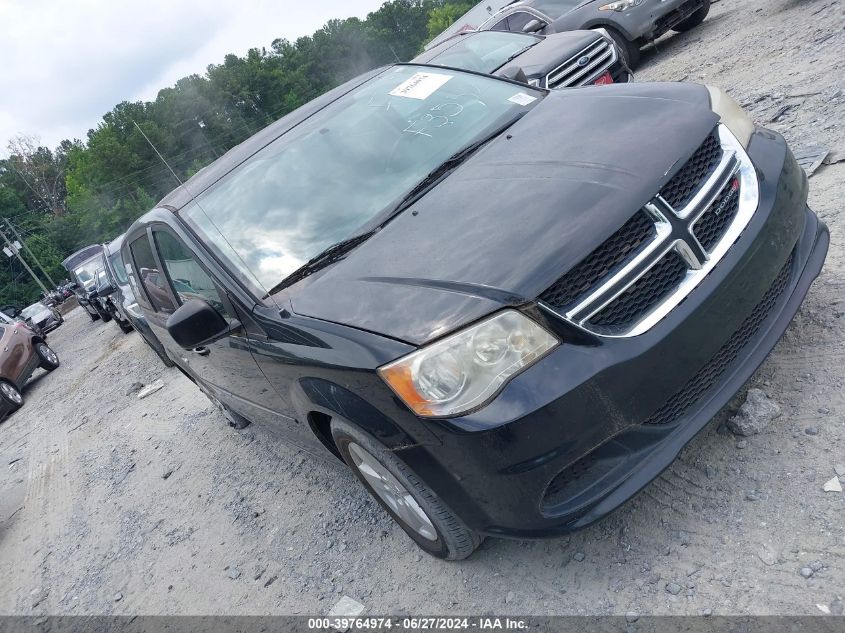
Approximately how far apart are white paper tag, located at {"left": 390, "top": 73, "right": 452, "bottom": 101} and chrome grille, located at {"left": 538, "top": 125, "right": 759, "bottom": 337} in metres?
1.63

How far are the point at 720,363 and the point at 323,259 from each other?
5.08 feet

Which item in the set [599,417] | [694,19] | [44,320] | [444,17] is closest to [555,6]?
[694,19]

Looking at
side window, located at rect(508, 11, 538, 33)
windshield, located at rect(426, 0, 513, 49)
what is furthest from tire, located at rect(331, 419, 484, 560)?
side window, located at rect(508, 11, 538, 33)

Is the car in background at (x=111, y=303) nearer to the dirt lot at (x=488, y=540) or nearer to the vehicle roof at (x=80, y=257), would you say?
the dirt lot at (x=488, y=540)

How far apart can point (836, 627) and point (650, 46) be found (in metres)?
11.4

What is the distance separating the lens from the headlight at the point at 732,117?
2.63 metres

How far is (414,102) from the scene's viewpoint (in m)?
3.47

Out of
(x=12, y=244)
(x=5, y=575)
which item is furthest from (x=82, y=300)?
(x=12, y=244)

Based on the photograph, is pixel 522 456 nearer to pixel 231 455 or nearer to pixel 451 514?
pixel 451 514

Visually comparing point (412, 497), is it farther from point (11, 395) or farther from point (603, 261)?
point (11, 395)

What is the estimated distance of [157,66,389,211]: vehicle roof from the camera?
3361 mm

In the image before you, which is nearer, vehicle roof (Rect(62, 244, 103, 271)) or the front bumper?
the front bumper

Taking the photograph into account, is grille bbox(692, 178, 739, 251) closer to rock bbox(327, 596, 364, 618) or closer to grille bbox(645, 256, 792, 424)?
grille bbox(645, 256, 792, 424)

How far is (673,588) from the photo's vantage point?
2125 mm
